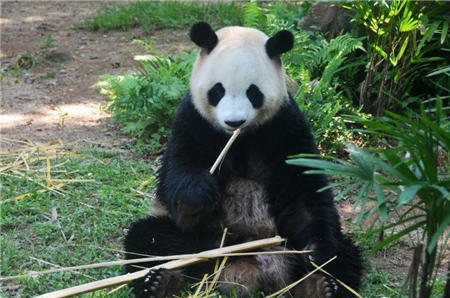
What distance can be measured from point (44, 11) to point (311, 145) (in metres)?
7.22

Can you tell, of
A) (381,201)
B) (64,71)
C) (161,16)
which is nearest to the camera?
(381,201)

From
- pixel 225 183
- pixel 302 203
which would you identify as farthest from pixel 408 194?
pixel 225 183

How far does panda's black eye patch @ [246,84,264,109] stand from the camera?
13.4ft

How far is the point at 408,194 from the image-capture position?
8.50ft

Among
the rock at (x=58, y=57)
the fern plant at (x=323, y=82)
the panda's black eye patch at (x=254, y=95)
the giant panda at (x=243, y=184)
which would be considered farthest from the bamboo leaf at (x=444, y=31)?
the rock at (x=58, y=57)

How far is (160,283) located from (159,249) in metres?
0.34

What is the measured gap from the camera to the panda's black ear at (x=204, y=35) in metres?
4.23

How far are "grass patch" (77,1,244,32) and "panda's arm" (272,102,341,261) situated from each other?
519 centimetres

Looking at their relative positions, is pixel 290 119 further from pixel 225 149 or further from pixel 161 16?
pixel 161 16

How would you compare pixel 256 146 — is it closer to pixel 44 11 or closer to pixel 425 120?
pixel 425 120

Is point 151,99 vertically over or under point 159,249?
under

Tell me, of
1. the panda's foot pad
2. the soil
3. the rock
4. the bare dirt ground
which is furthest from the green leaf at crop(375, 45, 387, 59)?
the rock

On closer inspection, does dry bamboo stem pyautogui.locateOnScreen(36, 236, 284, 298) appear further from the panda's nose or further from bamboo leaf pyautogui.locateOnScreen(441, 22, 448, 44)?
bamboo leaf pyautogui.locateOnScreen(441, 22, 448, 44)

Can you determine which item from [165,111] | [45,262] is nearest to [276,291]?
[45,262]
